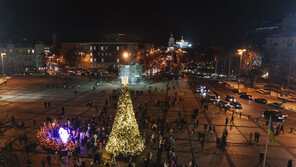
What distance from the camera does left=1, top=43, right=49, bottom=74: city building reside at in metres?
71.0

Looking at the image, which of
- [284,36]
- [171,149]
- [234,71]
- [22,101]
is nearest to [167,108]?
[171,149]

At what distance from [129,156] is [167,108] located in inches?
560

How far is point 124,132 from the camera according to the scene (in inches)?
504

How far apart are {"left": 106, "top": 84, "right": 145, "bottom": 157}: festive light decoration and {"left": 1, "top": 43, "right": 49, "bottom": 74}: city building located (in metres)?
71.5

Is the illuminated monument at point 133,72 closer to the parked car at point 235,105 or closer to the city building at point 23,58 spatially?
the parked car at point 235,105

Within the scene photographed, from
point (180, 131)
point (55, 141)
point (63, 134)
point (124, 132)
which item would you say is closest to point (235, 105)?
point (180, 131)

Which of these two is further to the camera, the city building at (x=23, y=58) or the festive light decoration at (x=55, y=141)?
the city building at (x=23, y=58)

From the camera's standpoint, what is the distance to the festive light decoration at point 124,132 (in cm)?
1280

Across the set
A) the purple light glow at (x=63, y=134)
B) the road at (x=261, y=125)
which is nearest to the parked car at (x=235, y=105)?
the road at (x=261, y=125)

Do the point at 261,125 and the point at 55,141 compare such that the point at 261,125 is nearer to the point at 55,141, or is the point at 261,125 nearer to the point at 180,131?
the point at 180,131

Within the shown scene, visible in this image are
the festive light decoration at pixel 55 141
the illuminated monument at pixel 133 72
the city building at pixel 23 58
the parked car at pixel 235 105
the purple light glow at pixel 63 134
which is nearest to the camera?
the festive light decoration at pixel 55 141

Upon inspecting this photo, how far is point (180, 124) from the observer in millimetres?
19750

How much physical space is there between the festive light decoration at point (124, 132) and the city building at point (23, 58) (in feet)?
235

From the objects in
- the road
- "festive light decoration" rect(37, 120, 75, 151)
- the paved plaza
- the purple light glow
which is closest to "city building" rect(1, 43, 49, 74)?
the paved plaza
